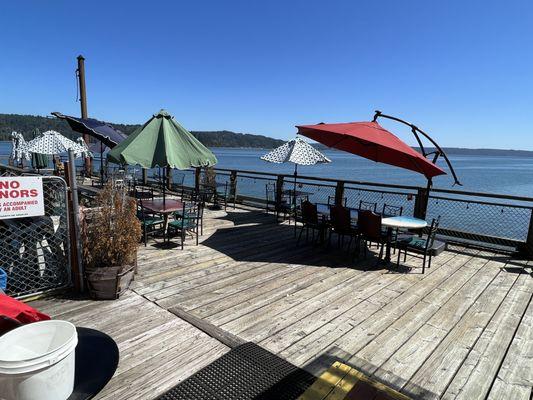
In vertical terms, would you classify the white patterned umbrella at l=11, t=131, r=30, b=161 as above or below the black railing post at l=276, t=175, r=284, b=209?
above

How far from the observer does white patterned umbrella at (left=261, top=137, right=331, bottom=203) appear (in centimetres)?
710

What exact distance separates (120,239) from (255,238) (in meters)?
3.09

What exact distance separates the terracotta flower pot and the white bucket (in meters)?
1.56

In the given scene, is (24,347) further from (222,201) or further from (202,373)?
(222,201)

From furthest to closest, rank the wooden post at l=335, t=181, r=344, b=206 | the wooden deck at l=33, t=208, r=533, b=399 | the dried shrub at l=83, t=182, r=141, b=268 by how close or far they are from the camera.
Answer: the wooden post at l=335, t=181, r=344, b=206
the dried shrub at l=83, t=182, r=141, b=268
the wooden deck at l=33, t=208, r=533, b=399

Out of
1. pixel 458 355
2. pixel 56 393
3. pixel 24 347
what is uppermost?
pixel 24 347

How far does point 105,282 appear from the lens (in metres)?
3.38

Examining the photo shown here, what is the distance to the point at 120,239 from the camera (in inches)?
138

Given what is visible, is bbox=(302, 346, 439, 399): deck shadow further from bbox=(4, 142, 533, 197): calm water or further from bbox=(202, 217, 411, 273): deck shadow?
bbox=(4, 142, 533, 197): calm water

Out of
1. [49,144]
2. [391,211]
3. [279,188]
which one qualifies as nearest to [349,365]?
[391,211]

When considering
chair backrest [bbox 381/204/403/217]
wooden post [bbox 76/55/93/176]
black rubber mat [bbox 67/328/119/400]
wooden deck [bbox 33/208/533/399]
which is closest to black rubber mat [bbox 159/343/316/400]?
wooden deck [bbox 33/208/533/399]

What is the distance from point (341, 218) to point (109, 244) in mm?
3505

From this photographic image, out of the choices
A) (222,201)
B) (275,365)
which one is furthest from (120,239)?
(222,201)

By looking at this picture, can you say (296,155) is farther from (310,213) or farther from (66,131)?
(66,131)
